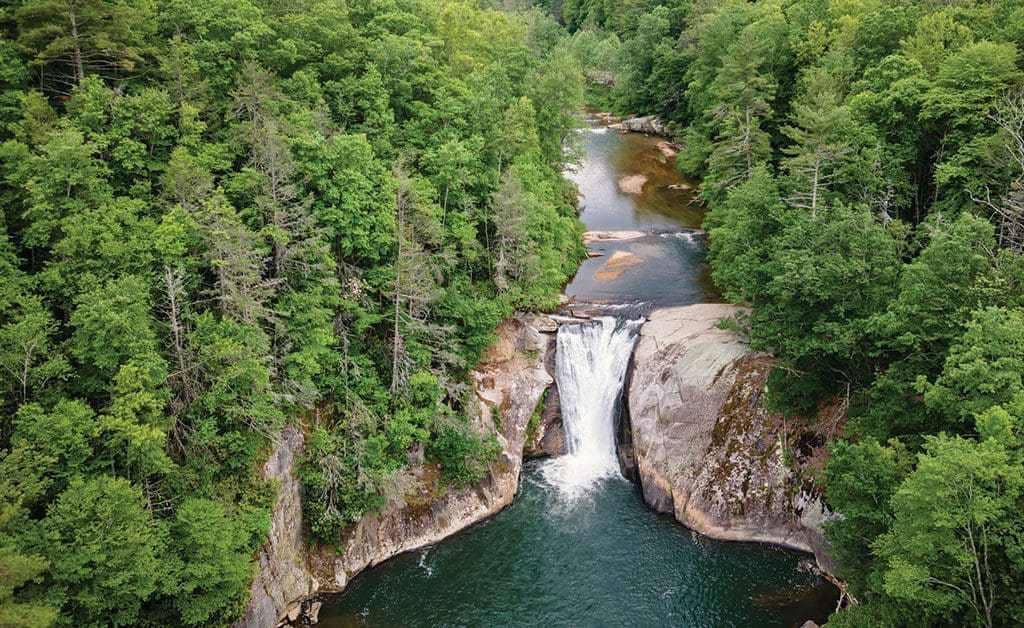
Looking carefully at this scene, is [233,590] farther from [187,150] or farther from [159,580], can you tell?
[187,150]

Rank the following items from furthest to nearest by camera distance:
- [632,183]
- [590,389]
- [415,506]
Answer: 1. [632,183]
2. [590,389]
3. [415,506]

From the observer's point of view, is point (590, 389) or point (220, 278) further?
point (590, 389)

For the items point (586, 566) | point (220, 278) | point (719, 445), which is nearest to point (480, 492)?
point (586, 566)

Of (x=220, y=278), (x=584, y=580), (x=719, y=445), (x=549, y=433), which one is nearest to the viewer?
(x=220, y=278)

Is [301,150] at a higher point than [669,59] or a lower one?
lower

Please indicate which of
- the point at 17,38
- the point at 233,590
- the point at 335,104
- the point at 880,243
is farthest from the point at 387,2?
the point at 233,590

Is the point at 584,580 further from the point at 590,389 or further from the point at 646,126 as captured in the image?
the point at 646,126

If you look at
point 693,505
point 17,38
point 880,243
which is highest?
point 17,38
